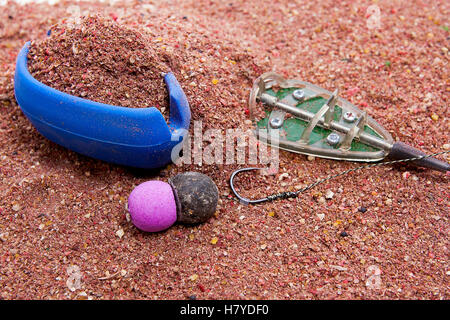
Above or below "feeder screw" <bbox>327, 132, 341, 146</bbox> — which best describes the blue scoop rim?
above

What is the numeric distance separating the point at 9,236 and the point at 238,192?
40.4 inches

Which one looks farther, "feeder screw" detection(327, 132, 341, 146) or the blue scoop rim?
"feeder screw" detection(327, 132, 341, 146)

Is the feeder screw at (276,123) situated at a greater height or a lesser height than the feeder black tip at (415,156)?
lesser

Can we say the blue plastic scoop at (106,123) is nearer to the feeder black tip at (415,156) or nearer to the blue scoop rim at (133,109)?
the blue scoop rim at (133,109)

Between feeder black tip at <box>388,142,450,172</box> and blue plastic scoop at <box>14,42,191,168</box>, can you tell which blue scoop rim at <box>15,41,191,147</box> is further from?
feeder black tip at <box>388,142,450,172</box>

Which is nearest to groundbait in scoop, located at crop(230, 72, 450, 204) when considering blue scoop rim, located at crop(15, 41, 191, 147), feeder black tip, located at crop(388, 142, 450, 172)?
feeder black tip, located at crop(388, 142, 450, 172)

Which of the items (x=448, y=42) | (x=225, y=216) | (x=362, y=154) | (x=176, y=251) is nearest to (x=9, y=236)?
(x=176, y=251)

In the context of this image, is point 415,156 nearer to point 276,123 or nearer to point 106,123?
point 276,123

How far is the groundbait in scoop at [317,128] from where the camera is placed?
7.72 ft

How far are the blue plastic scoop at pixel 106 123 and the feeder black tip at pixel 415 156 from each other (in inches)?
38.8

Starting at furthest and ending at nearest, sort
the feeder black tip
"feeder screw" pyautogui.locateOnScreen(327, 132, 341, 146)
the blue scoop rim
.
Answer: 1. "feeder screw" pyautogui.locateOnScreen(327, 132, 341, 146)
2. the feeder black tip
3. the blue scoop rim

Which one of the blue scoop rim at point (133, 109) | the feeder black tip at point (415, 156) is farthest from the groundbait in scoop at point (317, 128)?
the blue scoop rim at point (133, 109)

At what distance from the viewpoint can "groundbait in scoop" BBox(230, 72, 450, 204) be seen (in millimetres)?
2352

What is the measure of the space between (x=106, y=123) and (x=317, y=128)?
1.05 m
